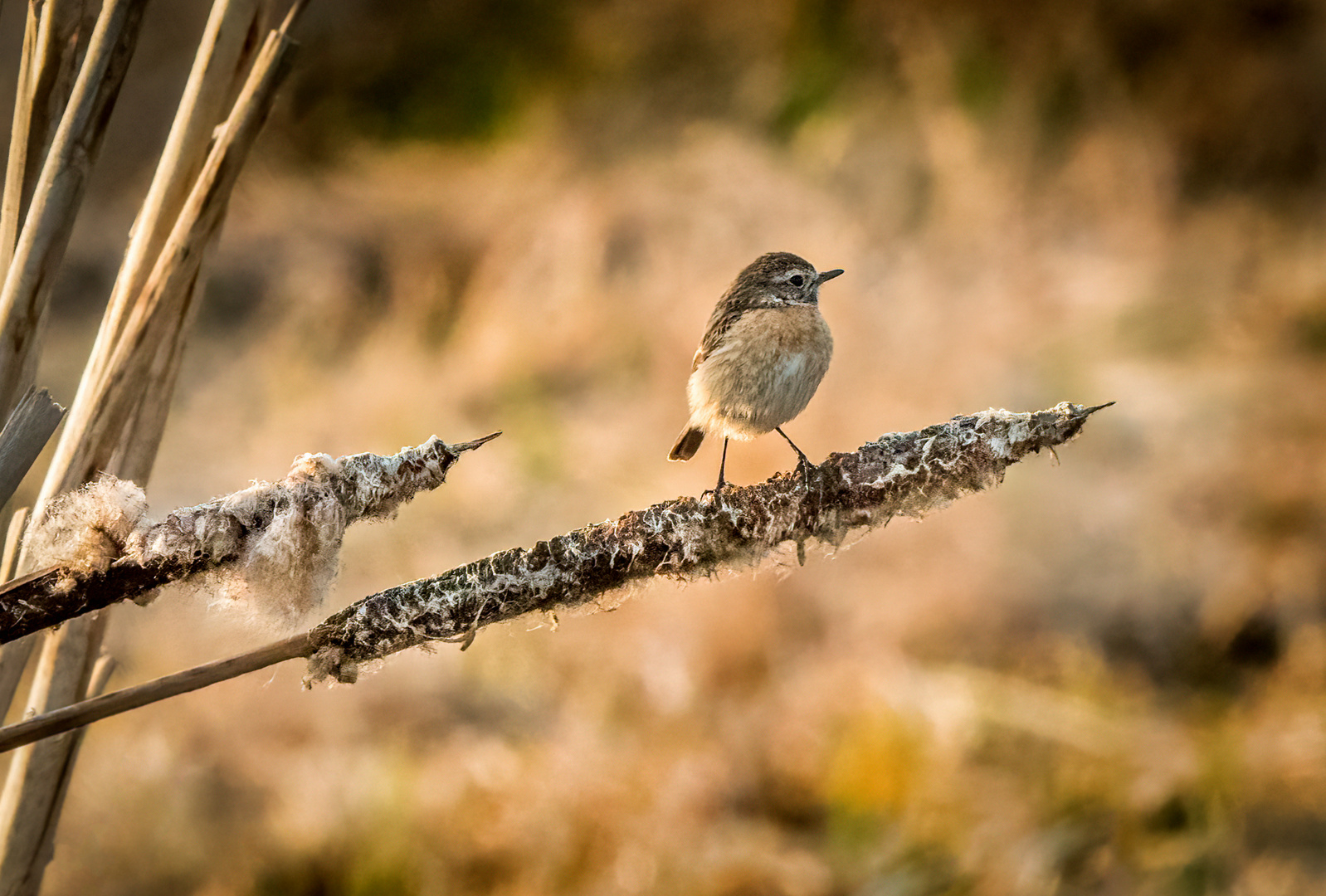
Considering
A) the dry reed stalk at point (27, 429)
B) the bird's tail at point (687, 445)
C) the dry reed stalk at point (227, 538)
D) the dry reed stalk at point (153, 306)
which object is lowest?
the dry reed stalk at point (227, 538)

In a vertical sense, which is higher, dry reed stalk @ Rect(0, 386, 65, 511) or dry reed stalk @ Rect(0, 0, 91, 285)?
dry reed stalk @ Rect(0, 0, 91, 285)

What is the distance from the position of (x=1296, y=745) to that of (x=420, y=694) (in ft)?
4.62

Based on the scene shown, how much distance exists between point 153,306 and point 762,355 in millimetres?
519

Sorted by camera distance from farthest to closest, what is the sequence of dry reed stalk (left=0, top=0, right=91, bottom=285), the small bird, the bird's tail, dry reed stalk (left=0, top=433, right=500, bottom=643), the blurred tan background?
the blurred tan background → the bird's tail → the small bird → dry reed stalk (left=0, top=0, right=91, bottom=285) → dry reed stalk (left=0, top=433, right=500, bottom=643)

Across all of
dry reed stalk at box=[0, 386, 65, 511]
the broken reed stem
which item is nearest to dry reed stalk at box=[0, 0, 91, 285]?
dry reed stalk at box=[0, 386, 65, 511]

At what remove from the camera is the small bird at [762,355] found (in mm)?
810

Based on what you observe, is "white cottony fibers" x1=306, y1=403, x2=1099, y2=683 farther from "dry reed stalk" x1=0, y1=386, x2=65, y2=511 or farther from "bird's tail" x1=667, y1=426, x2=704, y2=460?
"bird's tail" x1=667, y1=426, x2=704, y2=460

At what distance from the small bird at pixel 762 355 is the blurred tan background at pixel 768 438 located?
1.38 ft

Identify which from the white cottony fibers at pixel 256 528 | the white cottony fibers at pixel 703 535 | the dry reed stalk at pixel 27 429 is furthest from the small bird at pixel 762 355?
the dry reed stalk at pixel 27 429

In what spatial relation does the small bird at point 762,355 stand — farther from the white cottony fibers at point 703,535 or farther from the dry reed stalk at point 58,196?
the dry reed stalk at point 58,196

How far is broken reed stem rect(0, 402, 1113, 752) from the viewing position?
0.52 meters

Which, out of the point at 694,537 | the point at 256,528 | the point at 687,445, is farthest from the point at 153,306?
the point at 687,445

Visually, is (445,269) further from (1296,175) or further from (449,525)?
(1296,175)

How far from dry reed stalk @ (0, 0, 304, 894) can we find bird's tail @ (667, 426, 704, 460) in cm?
50
